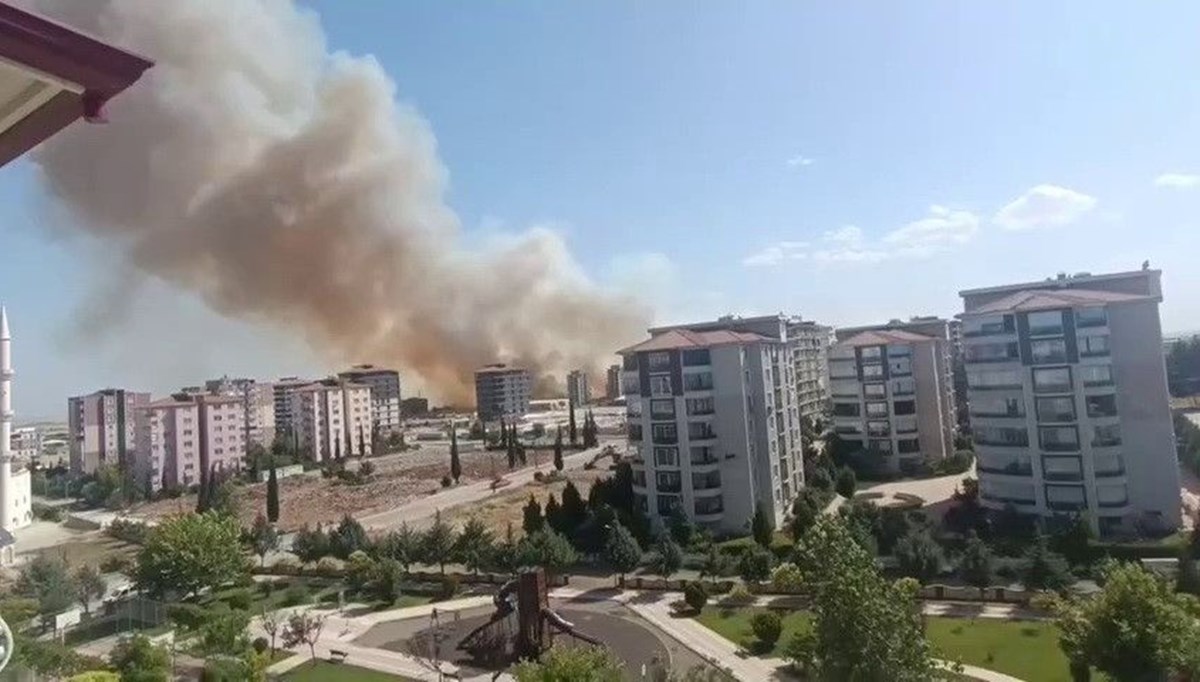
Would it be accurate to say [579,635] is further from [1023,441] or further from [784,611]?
[1023,441]

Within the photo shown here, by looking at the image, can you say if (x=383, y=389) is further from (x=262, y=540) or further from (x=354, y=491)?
(x=262, y=540)

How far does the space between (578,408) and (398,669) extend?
66.9 m

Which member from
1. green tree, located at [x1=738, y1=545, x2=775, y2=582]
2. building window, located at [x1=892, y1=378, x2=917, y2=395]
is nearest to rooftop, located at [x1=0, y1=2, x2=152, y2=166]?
green tree, located at [x1=738, y1=545, x2=775, y2=582]

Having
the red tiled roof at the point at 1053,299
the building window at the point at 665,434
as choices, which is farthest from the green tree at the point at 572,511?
the red tiled roof at the point at 1053,299

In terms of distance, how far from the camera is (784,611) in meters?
16.2

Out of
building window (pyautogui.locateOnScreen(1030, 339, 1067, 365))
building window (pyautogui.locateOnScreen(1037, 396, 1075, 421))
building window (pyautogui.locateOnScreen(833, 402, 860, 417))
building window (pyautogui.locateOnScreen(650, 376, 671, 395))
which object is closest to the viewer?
building window (pyautogui.locateOnScreen(1037, 396, 1075, 421))

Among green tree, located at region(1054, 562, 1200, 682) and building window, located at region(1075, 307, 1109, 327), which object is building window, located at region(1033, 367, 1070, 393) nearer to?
building window, located at region(1075, 307, 1109, 327)

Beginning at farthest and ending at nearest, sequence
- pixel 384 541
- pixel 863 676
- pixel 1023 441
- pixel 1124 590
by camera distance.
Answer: pixel 384 541
pixel 1023 441
pixel 1124 590
pixel 863 676

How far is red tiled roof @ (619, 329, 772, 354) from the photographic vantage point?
2306 centimetres

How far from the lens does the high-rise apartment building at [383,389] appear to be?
64.6 metres

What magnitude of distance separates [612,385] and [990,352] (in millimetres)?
68577

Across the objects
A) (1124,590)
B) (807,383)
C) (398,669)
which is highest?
(807,383)

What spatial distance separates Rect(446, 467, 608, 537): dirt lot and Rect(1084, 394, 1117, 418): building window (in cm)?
1572

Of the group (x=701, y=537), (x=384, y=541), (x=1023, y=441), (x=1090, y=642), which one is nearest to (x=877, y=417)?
(x=1023, y=441)
